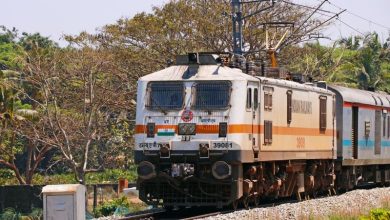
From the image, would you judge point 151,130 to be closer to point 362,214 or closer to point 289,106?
point 289,106

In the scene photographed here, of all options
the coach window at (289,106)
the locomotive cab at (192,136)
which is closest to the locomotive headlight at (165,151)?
the locomotive cab at (192,136)

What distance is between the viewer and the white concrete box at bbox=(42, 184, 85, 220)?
12.8 m

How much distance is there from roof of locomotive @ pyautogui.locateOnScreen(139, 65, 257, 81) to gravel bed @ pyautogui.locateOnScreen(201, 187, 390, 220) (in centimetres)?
295

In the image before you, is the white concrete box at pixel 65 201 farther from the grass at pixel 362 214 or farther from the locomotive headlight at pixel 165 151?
the locomotive headlight at pixel 165 151

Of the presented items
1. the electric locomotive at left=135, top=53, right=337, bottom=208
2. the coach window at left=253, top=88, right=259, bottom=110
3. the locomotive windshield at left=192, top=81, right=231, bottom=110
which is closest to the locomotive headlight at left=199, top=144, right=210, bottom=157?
the electric locomotive at left=135, top=53, right=337, bottom=208

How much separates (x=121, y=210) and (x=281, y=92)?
670 centimetres

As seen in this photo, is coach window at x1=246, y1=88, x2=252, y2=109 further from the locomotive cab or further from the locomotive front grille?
the locomotive front grille

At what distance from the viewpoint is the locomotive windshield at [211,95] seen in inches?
849

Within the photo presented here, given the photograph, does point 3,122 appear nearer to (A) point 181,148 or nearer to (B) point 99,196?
(B) point 99,196

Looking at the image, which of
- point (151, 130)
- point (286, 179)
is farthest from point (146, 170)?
point (286, 179)

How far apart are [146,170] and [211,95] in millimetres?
2168

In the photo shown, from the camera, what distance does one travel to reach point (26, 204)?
4078cm

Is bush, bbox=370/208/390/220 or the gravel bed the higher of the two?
bush, bbox=370/208/390/220

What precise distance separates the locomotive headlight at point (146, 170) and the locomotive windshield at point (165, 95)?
1.28m
